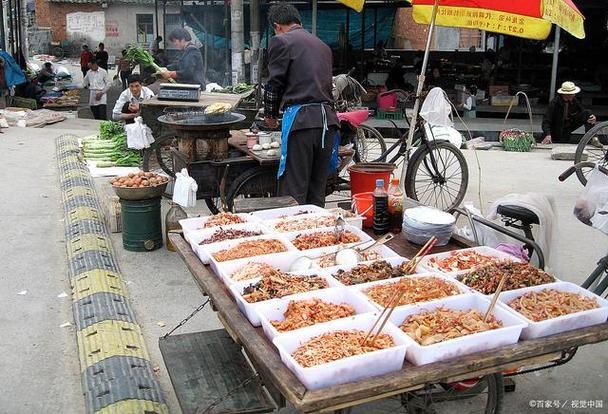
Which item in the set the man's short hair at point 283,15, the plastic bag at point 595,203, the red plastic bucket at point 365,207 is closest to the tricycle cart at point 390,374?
the plastic bag at point 595,203

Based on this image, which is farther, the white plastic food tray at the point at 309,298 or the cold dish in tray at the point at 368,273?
the cold dish in tray at the point at 368,273

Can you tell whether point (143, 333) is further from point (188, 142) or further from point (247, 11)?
point (247, 11)

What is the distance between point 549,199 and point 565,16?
5.77 ft

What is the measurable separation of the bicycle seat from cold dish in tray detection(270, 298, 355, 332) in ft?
6.63

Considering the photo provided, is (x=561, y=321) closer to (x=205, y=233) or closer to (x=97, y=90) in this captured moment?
(x=205, y=233)

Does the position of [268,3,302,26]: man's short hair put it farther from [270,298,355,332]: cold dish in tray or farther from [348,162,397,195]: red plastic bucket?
[270,298,355,332]: cold dish in tray

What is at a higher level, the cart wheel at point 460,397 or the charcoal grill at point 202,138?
the charcoal grill at point 202,138

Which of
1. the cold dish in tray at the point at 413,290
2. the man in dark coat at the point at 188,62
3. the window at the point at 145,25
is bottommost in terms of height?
the cold dish in tray at the point at 413,290

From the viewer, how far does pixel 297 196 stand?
5.62 meters

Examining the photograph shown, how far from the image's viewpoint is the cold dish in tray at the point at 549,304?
271cm

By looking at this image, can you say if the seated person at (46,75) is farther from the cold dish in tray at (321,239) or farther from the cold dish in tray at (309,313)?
the cold dish in tray at (309,313)

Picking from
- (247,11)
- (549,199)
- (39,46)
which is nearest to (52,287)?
(549,199)

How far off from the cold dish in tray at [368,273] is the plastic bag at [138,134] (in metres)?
5.89

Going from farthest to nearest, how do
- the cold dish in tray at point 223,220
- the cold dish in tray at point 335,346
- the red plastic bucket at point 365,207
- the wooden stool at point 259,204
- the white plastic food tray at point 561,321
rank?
1. the wooden stool at point 259,204
2. the red plastic bucket at point 365,207
3. the cold dish in tray at point 223,220
4. the white plastic food tray at point 561,321
5. the cold dish in tray at point 335,346
